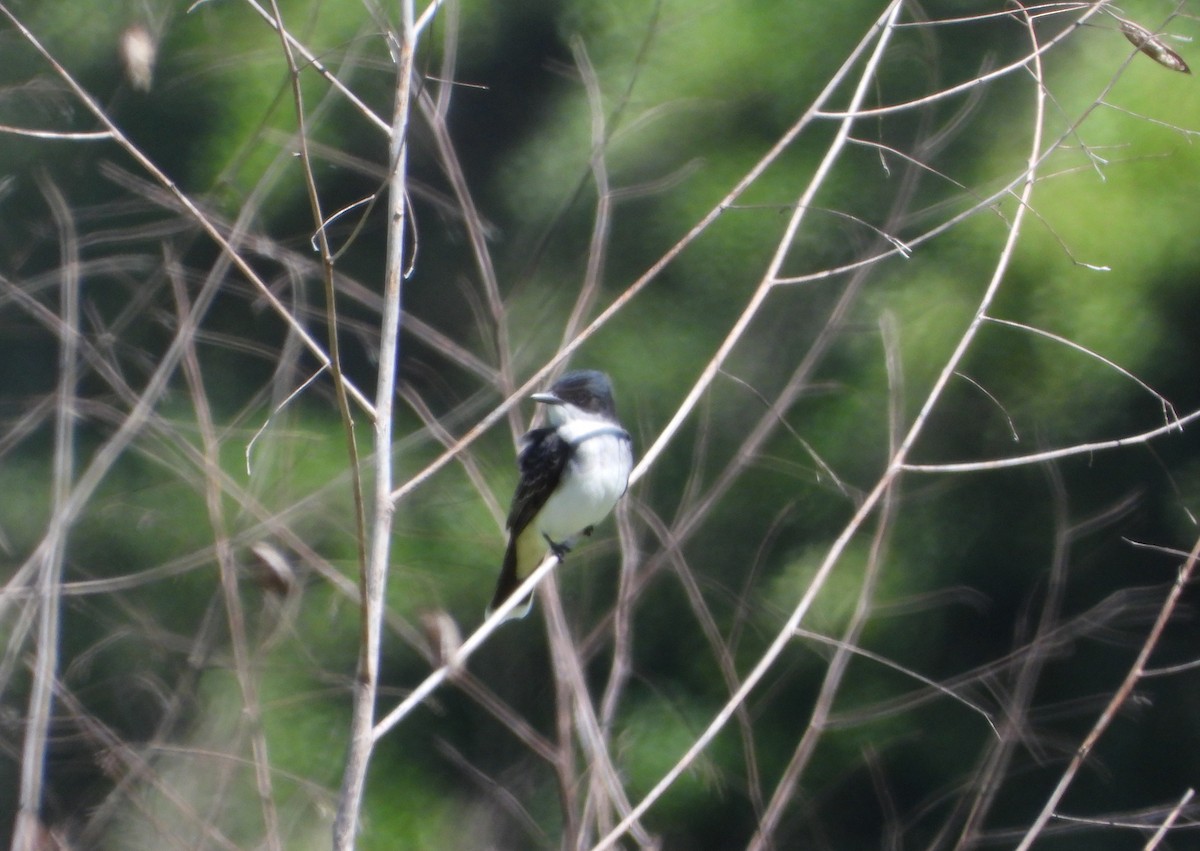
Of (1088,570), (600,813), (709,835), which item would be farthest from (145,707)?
(1088,570)

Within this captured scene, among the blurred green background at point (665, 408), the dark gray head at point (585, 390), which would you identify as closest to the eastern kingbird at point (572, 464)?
the dark gray head at point (585, 390)

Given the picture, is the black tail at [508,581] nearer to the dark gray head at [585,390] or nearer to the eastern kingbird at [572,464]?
the eastern kingbird at [572,464]

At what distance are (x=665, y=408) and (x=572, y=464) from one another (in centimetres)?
41

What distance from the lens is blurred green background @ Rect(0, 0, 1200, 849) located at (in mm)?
3104

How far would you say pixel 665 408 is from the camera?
3453mm

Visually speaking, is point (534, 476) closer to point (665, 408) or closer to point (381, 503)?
point (665, 408)

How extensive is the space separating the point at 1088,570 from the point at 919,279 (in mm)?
832

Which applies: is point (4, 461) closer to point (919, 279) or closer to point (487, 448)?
point (487, 448)

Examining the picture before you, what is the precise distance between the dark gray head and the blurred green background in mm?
133

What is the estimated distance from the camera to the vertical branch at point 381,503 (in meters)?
1.38

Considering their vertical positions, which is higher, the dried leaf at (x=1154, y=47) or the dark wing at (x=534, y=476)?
the dried leaf at (x=1154, y=47)

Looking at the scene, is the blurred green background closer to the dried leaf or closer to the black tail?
the black tail

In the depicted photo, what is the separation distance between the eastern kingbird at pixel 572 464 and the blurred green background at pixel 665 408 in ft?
0.34

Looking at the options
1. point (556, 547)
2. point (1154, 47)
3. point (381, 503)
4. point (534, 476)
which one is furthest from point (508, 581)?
point (1154, 47)
